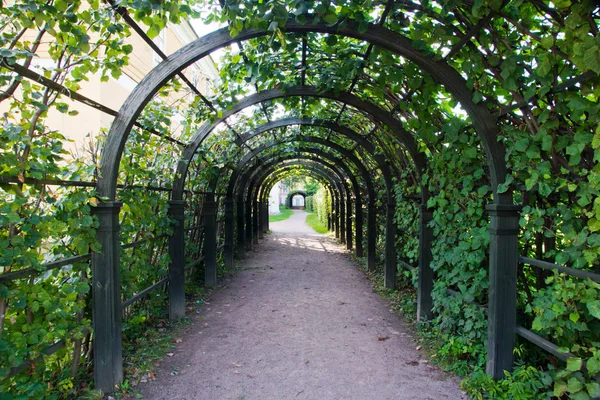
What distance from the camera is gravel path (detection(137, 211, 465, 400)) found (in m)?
3.42

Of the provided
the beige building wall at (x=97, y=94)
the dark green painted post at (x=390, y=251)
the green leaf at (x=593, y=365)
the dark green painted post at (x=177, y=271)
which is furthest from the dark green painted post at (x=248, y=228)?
the green leaf at (x=593, y=365)

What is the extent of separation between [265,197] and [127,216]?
15.4 metres

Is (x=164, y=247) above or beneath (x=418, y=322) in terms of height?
above

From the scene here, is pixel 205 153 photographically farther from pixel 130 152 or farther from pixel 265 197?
pixel 265 197

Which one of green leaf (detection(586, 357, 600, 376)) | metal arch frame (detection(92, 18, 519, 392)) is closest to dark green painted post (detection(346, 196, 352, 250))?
metal arch frame (detection(92, 18, 519, 392))

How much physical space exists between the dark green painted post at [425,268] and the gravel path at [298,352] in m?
0.40

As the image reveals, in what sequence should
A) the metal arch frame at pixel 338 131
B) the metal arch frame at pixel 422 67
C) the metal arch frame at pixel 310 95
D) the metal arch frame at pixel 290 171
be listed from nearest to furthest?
1. the metal arch frame at pixel 422 67
2. the metal arch frame at pixel 310 95
3. the metal arch frame at pixel 338 131
4. the metal arch frame at pixel 290 171

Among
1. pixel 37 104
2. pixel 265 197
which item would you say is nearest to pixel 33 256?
pixel 37 104

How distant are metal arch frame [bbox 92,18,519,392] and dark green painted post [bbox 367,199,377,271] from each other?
578 centimetres

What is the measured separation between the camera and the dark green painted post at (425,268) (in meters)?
5.07

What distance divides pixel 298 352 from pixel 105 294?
2194mm

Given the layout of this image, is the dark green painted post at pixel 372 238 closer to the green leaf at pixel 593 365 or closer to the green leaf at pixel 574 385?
the green leaf at pixel 574 385

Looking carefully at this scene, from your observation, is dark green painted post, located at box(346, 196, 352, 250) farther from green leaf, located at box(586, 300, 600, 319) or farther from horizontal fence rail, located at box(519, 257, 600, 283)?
green leaf, located at box(586, 300, 600, 319)

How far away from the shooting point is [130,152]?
394cm
